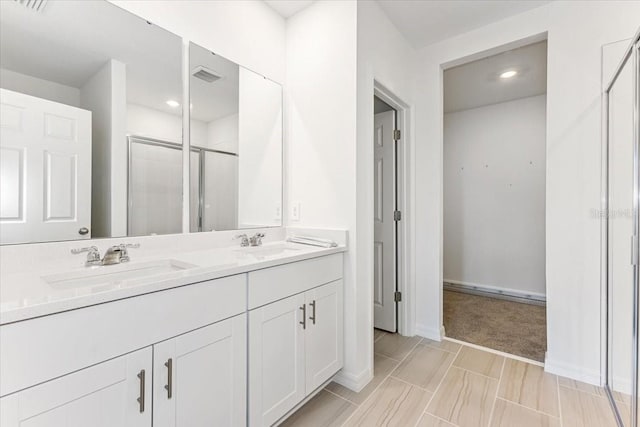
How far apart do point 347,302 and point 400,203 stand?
1.17 meters

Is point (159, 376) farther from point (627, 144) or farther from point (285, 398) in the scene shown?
point (627, 144)

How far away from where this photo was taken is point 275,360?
4.62 feet

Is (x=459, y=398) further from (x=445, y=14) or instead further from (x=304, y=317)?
(x=445, y=14)

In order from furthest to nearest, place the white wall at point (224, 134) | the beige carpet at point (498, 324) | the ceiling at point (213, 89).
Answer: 1. the beige carpet at point (498, 324)
2. the white wall at point (224, 134)
3. the ceiling at point (213, 89)

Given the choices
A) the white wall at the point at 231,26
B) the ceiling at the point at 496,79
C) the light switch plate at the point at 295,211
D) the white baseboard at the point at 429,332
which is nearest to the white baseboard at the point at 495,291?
the white baseboard at the point at 429,332

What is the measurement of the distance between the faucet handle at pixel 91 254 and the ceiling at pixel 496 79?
11.1ft

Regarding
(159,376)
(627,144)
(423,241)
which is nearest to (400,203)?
(423,241)

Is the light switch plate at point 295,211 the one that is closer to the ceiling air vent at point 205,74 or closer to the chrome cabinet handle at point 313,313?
the chrome cabinet handle at point 313,313

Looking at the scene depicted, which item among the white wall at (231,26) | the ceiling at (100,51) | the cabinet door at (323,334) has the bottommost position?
the cabinet door at (323,334)

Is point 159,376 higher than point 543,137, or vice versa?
point 543,137

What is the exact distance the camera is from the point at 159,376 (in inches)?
39.0

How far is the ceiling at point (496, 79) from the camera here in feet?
8.87

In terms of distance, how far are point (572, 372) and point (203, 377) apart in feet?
7.90

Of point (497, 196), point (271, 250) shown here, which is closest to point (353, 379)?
point (271, 250)
